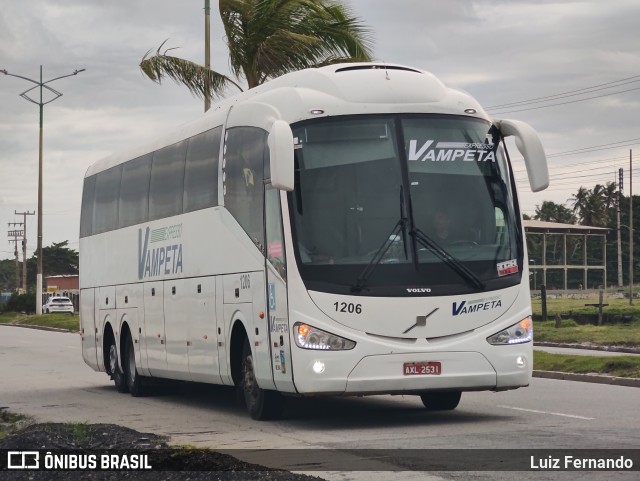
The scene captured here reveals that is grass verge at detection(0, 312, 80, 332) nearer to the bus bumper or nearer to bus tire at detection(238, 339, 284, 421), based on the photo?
bus tire at detection(238, 339, 284, 421)

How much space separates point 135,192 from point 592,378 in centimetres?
799

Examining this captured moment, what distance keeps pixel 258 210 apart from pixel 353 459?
4.43m

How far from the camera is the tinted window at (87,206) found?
2400 centimetres

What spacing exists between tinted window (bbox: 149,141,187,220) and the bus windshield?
14.7 ft

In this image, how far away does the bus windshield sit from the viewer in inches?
549

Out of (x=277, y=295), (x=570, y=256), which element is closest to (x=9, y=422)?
(x=277, y=295)

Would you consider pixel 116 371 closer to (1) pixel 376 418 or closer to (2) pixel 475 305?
(1) pixel 376 418

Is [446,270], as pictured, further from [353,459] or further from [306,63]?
[306,63]

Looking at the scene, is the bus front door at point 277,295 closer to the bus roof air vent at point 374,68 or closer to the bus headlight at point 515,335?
the bus roof air vent at point 374,68

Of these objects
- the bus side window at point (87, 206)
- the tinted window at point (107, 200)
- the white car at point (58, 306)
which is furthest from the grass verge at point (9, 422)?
the white car at point (58, 306)

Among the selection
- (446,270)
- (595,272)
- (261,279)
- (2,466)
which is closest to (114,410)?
(261,279)

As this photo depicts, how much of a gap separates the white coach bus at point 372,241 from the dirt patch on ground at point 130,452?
2.24 meters

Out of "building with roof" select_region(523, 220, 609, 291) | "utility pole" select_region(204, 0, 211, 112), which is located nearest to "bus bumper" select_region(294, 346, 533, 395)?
"utility pole" select_region(204, 0, 211, 112)

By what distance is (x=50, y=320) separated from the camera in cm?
6550
